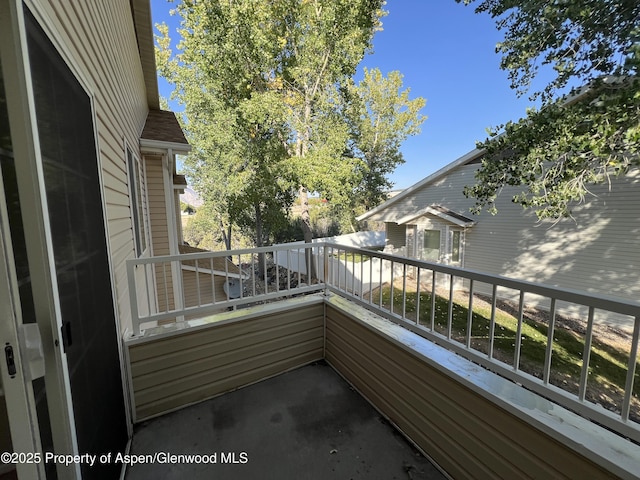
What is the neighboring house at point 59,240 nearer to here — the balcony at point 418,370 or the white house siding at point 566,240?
the balcony at point 418,370

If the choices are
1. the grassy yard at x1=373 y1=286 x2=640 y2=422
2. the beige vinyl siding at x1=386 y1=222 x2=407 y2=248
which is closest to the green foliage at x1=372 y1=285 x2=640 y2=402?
the grassy yard at x1=373 y1=286 x2=640 y2=422

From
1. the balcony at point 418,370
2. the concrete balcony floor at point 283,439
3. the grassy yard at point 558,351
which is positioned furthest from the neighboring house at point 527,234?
the concrete balcony floor at point 283,439

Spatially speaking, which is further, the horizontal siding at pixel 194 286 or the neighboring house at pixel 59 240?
the horizontal siding at pixel 194 286

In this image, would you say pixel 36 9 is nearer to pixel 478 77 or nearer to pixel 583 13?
pixel 583 13

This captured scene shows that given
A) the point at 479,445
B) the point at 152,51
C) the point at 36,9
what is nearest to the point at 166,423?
the point at 479,445

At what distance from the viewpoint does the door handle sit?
2.41ft

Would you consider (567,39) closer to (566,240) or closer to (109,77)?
(566,240)

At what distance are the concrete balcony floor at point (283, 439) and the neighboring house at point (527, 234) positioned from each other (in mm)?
6896

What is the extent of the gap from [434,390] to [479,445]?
35 centimetres

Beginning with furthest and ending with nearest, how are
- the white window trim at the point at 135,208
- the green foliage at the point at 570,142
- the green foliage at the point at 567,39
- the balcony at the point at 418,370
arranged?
the green foliage at the point at 567,39
the green foliage at the point at 570,142
the white window trim at the point at 135,208
the balcony at the point at 418,370

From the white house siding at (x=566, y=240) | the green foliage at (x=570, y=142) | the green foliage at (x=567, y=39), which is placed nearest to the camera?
the green foliage at (x=570, y=142)

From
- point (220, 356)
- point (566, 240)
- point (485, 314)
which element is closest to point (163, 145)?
point (220, 356)

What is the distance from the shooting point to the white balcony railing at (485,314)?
1.30m

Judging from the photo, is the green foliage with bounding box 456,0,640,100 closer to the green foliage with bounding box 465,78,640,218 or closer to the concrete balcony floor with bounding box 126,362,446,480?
the green foliage with bounding box 465,78,640,218
